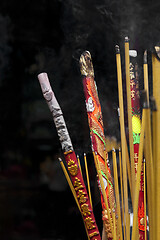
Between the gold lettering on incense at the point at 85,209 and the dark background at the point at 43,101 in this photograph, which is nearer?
the gold lettering on incense at the point at 85,209

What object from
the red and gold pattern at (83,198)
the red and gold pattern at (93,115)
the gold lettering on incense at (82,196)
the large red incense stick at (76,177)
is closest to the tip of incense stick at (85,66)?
the red and gold pattern at (93,115)

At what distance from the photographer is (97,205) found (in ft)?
5.48

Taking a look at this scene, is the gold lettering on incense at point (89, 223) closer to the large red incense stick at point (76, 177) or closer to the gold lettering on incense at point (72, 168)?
the large red incense stick at point (76, 177)

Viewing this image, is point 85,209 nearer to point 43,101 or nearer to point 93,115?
point 93,115

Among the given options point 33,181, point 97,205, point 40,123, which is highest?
point 40,123

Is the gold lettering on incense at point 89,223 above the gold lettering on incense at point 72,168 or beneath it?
beneath

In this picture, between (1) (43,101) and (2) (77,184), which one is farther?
(1) (43,101)

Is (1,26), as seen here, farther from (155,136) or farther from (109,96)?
(155,136)

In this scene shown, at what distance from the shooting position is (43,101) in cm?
168

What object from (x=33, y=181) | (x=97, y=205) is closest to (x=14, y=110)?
(x=33, y=181)

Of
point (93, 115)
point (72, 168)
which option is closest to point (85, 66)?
point (93, 115)

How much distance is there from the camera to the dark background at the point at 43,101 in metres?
1.62

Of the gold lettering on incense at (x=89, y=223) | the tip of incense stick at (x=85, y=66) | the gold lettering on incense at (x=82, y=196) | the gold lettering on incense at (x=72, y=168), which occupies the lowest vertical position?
the gold lettering on incense at (x=89, y=223)

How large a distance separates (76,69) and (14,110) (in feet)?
1.31
